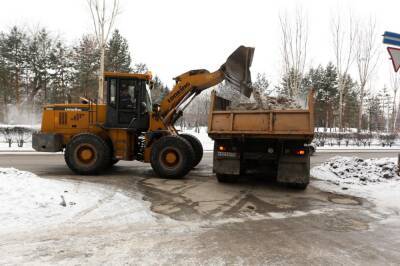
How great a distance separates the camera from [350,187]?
8539 mm

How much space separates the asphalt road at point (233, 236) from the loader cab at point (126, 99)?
2.85 metres

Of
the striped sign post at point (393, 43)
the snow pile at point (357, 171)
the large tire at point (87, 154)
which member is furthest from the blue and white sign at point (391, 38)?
the large tire at point (87, 154)

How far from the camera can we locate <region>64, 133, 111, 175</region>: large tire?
29.7ft

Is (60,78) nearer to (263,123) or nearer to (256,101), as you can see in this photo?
(256,101)

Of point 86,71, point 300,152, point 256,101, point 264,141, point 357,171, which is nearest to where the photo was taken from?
point 300,152

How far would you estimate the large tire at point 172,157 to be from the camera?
8.80 meters

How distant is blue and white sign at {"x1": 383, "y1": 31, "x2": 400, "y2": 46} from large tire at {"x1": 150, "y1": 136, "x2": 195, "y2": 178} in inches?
206

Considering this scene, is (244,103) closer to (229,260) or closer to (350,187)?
(350,187)

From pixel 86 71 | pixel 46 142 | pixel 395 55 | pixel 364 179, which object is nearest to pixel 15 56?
pixel 86 71

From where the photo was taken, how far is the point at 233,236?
4.56 m

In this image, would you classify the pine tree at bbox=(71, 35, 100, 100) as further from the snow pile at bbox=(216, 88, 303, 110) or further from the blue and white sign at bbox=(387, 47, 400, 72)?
→ the blue and white sign at bbox=(387, 47, 400, 72)

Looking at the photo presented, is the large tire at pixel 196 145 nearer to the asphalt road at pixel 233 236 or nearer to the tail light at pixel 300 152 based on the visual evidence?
the asphalt road at pixel 233 236

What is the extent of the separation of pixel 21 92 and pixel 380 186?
4032 centimetres

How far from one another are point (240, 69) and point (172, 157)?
10.4 ft
